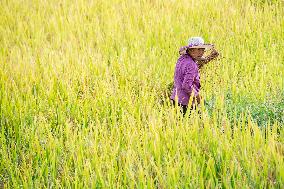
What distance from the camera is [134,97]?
369 cm

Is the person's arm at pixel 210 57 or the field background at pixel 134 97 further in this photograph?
the person's arm at pixel 210 57

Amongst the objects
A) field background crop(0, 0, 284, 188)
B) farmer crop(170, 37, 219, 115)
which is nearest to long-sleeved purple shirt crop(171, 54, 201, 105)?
farmer crop(170, 37, 219, 115)

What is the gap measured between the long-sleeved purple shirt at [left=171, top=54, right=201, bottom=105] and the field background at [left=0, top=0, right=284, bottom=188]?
0.59 feet

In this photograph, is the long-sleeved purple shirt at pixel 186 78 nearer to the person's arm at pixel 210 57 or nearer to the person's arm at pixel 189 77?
the person's arm at pixel 189 77

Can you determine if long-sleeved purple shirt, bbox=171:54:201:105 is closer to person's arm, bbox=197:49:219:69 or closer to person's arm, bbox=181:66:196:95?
person's arm, bbox=181:66:196:95

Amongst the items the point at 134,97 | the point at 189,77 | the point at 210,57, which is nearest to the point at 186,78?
the point at 189,77

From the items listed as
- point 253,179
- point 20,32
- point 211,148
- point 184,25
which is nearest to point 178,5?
point 184,25

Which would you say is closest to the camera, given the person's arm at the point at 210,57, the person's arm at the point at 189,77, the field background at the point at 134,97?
the field background at the point at 134,97

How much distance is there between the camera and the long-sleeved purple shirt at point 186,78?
331cm

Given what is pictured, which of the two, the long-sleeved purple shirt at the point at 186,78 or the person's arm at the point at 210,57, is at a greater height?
the person's arm at the point at 210,57

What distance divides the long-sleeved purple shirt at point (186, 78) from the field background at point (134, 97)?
7.1 inches

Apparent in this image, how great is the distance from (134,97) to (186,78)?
24.2 inches

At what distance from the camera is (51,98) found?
370cm

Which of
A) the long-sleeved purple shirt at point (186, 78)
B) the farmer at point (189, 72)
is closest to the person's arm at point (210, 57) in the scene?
the farmer at point (189, 72)
